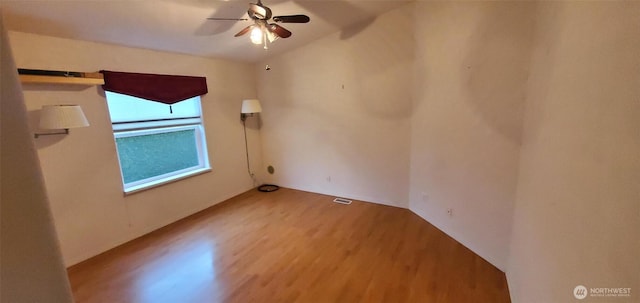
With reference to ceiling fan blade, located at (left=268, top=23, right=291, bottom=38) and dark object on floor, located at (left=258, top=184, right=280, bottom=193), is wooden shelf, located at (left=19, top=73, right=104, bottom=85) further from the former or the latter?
dark object on floor, located at (left=258, top=184, right=280, bottom=193)

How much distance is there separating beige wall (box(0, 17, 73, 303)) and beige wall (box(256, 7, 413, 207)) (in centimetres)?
341

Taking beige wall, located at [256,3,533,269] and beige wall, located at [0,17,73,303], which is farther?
beige wall, located at [256,3,533,269]

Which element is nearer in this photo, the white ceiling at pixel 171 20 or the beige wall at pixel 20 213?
the beige wall at pixel 20 213

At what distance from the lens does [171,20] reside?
8.31 ft

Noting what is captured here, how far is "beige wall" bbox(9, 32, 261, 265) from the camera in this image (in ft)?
7.85

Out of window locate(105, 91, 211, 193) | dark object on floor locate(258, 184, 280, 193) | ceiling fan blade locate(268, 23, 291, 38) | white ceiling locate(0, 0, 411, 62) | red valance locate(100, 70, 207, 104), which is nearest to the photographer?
white ceiling locate(0, 0, 411, 62)

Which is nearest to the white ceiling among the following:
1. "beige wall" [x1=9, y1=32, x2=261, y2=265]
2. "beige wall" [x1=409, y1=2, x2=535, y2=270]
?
"beige wall" [x1=9, y1=32, x2=261, y2=265]

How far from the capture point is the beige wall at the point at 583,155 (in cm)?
81

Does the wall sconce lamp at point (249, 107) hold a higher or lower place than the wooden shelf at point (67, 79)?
lower

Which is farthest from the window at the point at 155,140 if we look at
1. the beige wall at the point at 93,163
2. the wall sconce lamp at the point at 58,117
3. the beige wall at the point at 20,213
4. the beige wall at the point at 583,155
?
the beige wall at the point at 583,155

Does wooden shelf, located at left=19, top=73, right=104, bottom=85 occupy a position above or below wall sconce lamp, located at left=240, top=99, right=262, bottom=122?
above
